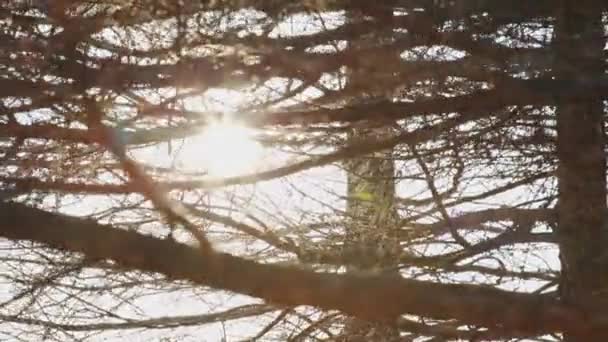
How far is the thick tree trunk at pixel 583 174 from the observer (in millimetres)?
4621

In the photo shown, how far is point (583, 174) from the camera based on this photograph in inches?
203

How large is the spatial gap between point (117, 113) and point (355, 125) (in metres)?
1.45

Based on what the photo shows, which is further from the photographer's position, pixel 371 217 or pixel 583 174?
pixel 371 217

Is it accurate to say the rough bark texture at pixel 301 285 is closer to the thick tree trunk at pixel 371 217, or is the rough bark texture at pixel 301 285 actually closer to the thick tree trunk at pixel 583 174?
the thick tree trunk at pixel 583 174

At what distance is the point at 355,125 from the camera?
16.4 ft

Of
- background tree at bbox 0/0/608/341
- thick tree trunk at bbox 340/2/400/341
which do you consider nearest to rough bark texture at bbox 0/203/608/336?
background tree at bbox 0/0/608/341

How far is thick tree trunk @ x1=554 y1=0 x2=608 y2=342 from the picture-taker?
15.2 feet

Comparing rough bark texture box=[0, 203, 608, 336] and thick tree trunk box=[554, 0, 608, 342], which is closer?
rough bark texture box=[0, 203, 608, 336]

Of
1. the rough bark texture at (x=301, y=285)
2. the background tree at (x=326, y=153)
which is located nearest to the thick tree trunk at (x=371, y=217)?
the background tree at (x=326, y=153)

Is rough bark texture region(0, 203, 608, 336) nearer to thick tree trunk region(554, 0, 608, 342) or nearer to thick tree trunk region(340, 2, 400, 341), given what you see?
thick tree trunk region(554, 0, 608, 342)

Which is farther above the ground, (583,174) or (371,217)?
(583,174)

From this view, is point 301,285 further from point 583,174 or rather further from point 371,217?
point 371,217

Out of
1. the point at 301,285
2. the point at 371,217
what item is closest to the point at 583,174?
the point at 371,217

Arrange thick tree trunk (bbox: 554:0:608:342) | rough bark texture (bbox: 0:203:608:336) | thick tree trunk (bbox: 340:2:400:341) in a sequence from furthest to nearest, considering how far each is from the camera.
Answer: thick tree trunk (bbox: 340:2:400:341) → thick tree trunk (bbox: 554:0:608:342) → rough bark texture (bbox: 0:203:608:336)
